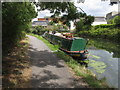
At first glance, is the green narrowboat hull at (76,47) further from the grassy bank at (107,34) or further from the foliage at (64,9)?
the grassy bank at (107,34)

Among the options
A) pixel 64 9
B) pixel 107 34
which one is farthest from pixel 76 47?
pixel 107 34

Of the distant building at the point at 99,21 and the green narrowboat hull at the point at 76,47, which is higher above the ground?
the distant building at the point at 99,21

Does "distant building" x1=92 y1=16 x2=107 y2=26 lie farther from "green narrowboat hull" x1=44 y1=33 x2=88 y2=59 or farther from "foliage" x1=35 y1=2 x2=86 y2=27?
"foliage" x1=35 y1=2 x2=86 y2=27

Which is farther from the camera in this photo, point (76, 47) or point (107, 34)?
point (107, 34)

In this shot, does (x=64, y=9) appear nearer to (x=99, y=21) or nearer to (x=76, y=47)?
(x=76, y=47)

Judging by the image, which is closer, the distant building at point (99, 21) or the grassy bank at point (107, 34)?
the grassy bank at point (107, 34)

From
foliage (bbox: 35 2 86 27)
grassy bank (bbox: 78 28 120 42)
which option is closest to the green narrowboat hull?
foliage (bbox: 35 2 86 27)

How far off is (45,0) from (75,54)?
18.9 feet

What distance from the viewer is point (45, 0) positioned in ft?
26.8

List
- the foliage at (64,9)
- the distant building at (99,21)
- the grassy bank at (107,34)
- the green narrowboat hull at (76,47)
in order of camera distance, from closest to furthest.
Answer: the foliage at (64,9) < the green narrowboat hull at (76,47) < the grassy bank at (107,34) < the distant building at (99,21)

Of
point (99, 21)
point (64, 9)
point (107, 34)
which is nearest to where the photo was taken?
point (64, 9)

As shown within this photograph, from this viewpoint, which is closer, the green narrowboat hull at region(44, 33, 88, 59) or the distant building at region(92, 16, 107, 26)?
the green narrowboat hull at region(44, 33, 88, 59)

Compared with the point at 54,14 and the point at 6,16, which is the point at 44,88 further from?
the point at 54,14

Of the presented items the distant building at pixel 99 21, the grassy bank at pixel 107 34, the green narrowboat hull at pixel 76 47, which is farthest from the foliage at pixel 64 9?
the distant building at pixel 99 21
